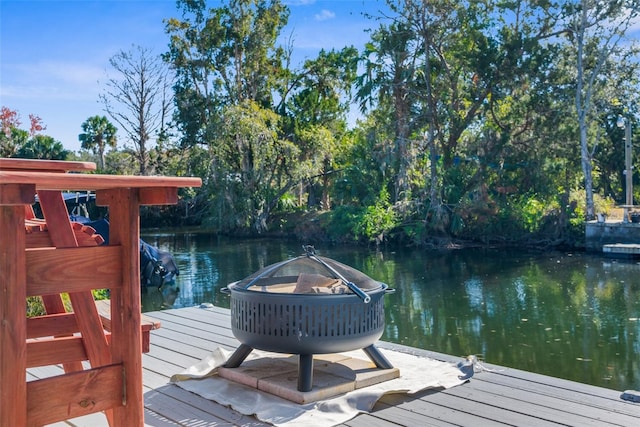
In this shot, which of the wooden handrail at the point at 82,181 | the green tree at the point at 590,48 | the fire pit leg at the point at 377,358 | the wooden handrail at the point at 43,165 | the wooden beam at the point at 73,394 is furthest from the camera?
the green tree at the point at 590,48

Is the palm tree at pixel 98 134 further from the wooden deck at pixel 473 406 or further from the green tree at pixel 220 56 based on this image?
the wooden deck at pixel 473 406

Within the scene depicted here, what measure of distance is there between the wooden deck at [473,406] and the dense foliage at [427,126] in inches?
631

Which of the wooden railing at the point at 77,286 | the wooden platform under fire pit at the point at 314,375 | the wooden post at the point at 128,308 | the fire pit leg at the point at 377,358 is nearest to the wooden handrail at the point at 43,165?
the wooden railing at the point at 77,286

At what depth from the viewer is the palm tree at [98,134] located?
3136 centimetres

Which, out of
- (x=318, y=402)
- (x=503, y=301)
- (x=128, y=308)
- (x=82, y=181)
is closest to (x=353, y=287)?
(x=318, y=402)

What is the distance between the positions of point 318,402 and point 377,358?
2.06 feet

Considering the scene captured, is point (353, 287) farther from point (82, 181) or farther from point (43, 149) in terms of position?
point (43, 149)

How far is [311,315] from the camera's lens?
337cm

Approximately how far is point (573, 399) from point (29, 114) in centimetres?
3257

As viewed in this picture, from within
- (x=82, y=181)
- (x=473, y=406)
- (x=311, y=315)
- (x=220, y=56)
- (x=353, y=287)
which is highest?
(x=220, y=56)

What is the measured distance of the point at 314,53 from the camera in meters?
27.2

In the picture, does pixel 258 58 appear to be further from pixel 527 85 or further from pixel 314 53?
pixel 527 85

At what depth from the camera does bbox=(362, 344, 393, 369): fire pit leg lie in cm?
377

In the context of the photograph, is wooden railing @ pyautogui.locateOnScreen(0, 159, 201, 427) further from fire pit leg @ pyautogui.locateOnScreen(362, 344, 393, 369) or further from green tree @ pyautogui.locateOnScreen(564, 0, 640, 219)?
green tree @ pyautogui.locateOnScreen(564, 0, 640, 219)
